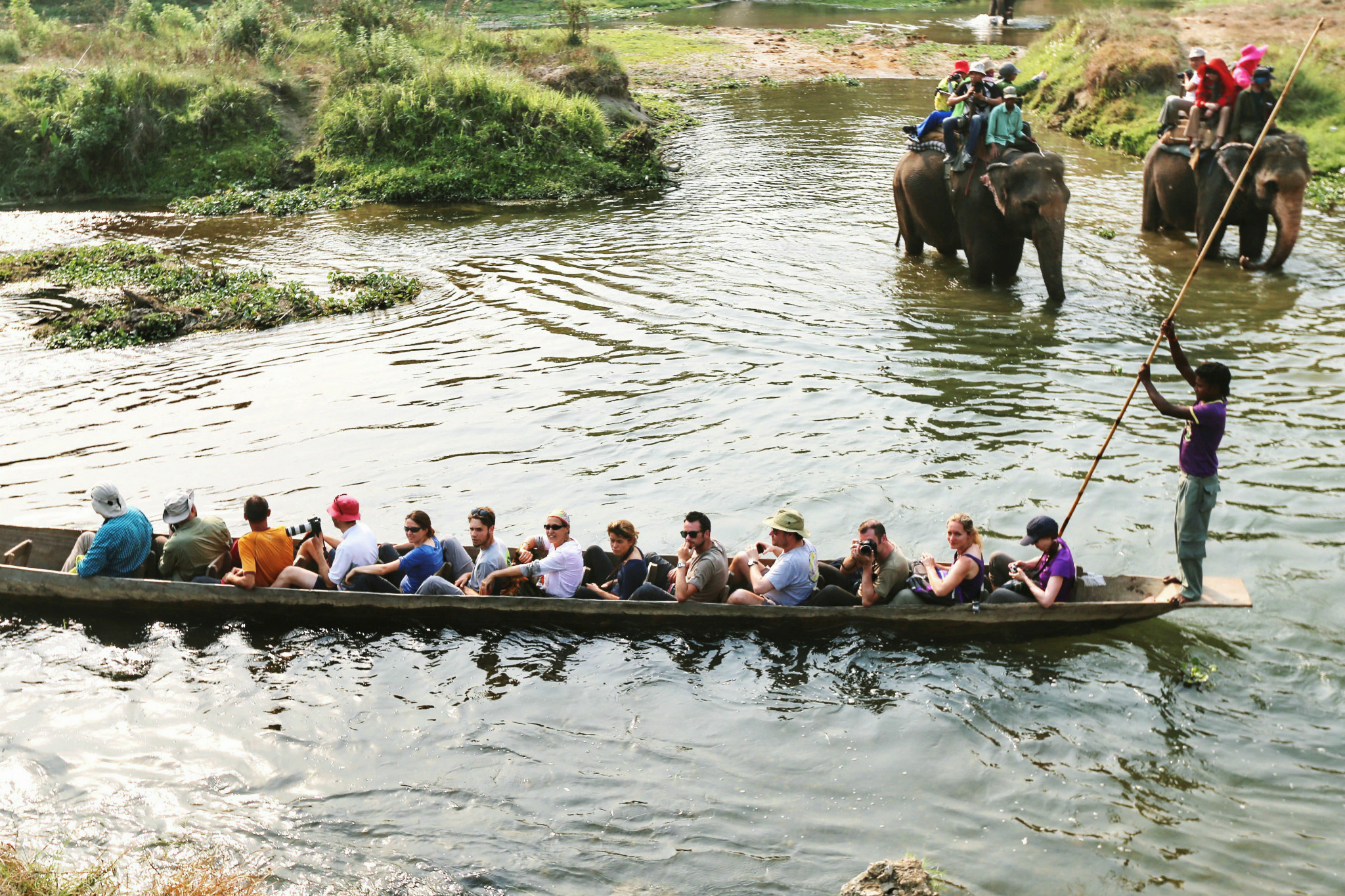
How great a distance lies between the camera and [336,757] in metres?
8.85

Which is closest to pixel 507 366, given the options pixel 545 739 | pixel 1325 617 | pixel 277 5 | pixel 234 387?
pixel 234 387

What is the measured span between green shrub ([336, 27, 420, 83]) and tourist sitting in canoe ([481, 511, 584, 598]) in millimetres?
21117

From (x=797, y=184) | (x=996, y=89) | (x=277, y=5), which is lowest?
(x=797, y=184)

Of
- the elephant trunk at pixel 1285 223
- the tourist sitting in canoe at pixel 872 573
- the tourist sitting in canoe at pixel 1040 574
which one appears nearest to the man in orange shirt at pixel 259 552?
the tourist sitting in canoe at pixel 872 573

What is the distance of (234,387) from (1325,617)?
13693 millimetres

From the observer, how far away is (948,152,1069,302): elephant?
56.6 feet

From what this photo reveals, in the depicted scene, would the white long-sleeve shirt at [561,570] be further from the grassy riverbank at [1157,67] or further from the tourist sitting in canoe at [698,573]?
the grassy riverbank at [1157,67]

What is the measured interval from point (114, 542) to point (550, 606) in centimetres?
441

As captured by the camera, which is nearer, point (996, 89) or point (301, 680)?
point (301, 680)

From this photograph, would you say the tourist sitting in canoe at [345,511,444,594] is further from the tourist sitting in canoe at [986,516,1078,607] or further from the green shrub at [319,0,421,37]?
the green shrub at [319,0,421,37]

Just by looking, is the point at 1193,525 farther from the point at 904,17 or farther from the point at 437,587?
the point at 904,17

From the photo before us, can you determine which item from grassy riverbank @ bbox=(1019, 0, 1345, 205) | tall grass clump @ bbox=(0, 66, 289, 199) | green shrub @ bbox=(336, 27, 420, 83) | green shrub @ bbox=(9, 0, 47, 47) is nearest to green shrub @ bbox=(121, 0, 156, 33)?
green shrub @ bbox=(9, 0, 47, 47)

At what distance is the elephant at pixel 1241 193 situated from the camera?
17844 millimetres

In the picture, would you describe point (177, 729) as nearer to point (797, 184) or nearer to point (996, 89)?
point (996, 89)
